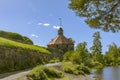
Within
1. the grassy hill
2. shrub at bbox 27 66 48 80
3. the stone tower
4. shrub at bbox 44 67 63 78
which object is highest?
the stone tower

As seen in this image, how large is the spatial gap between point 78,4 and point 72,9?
1162mm

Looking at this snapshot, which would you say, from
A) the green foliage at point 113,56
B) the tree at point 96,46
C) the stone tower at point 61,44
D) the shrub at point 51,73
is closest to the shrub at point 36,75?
the shrub at point 51,73

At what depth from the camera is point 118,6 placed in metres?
20.8

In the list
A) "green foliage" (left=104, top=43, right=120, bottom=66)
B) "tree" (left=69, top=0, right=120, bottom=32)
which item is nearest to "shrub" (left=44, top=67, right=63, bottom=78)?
"tree" (left=69, top=0, right=120, bottom=32)

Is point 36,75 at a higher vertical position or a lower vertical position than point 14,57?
lower

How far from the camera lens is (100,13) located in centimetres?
2206

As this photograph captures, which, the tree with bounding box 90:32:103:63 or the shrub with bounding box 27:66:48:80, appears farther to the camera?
the tree with bounding box 90:32:103:63

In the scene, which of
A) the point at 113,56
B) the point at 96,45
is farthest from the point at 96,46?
the point at 113,56

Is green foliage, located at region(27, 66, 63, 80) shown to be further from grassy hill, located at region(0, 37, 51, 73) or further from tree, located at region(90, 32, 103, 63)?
tree, located at region(90, 32, 103, 63)

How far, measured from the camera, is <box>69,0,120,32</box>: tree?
70.2ft

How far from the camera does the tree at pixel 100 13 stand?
2141 centimetres

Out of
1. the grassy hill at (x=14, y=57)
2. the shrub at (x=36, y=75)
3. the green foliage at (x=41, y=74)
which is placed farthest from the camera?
the grassy hill at (x=14, y=57)

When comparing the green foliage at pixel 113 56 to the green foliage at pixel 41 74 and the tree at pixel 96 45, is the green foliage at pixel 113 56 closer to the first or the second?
the tree at pixel 96 45

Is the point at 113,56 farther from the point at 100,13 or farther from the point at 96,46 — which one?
the point at 100,13
